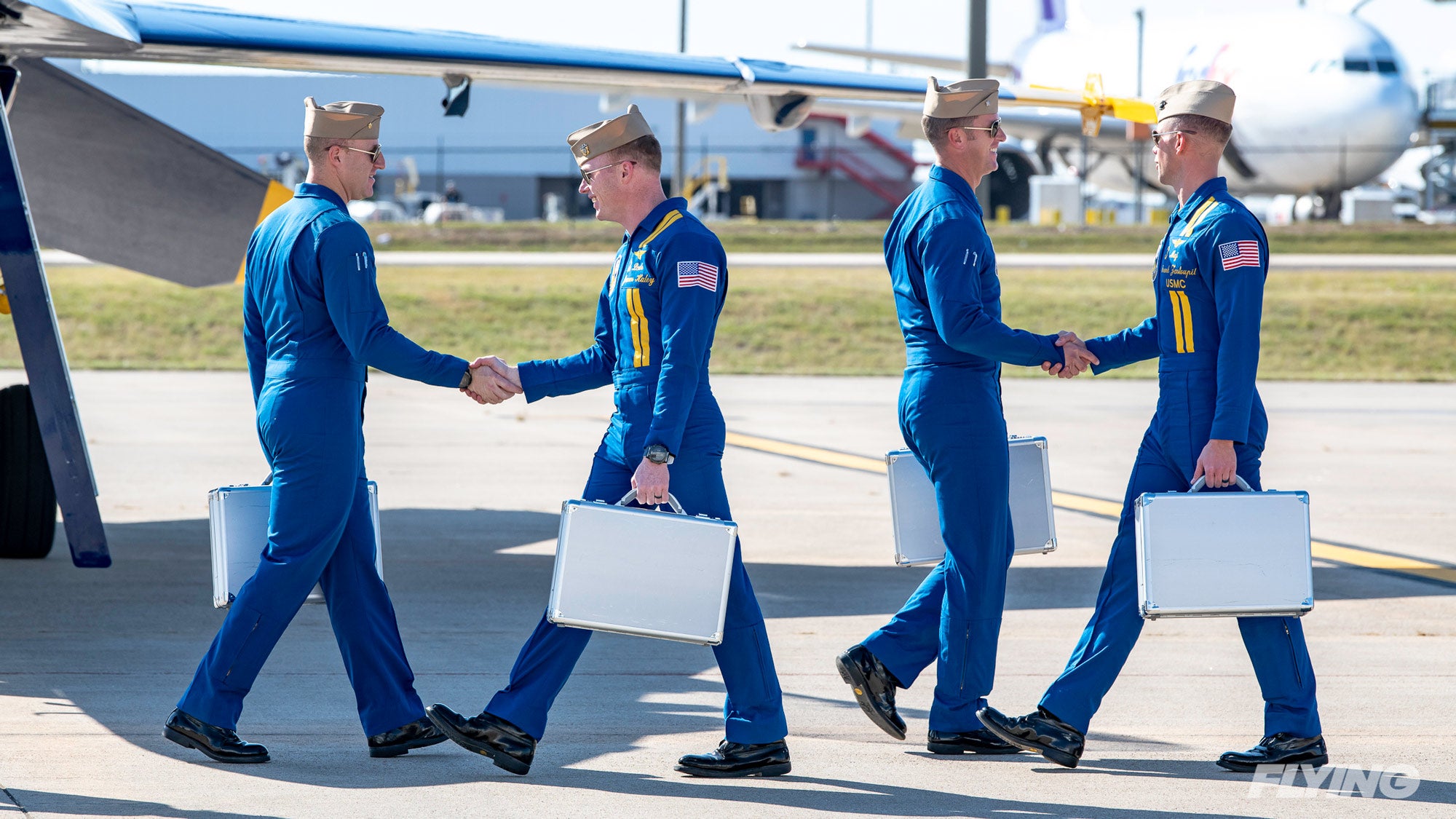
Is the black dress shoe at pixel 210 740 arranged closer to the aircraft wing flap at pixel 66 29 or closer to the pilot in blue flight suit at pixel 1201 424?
the pilot in blue flight suit at pixel 1201 424

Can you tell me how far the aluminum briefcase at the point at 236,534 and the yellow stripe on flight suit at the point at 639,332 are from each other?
38.0 inches

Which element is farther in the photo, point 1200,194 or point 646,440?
point 1200,194

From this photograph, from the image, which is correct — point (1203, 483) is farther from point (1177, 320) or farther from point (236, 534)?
point (236, 534)

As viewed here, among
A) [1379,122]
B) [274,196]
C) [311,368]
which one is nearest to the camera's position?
[311,368]

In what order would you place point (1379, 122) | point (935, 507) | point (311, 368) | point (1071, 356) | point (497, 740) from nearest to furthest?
point (497, 740) < point (311, 368) < point (1071, 356) < point (935, 507) < point (1379, 122)

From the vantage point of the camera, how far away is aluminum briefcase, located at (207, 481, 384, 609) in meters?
5.05

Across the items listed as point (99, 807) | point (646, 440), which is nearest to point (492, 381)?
point (646, 440)

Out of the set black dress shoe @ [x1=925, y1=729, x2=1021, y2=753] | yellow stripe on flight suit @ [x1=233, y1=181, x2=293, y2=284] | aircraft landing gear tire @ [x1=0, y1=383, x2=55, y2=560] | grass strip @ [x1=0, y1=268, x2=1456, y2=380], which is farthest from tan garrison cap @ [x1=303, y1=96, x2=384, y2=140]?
grass strip @ [x1=0, y1=268, x2=1456, y2=380]

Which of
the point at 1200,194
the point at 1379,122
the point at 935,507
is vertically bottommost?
the point at 935,507

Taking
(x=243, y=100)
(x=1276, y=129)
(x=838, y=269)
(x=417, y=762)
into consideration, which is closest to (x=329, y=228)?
(x=417, y=762)

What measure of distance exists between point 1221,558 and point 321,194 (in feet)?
9.83

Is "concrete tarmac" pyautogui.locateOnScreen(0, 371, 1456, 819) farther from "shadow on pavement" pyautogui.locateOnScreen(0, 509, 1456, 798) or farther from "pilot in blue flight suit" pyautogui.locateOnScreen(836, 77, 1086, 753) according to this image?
"pilot in blue flight suit" pyautogui.locateOnScreen(836, 77, 1086, 753)

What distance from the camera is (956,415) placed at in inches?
197

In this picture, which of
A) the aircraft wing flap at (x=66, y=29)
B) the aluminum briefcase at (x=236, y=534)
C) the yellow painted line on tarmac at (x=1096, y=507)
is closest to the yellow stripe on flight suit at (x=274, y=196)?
the aircraft wing flap at (x=66, y=29)
